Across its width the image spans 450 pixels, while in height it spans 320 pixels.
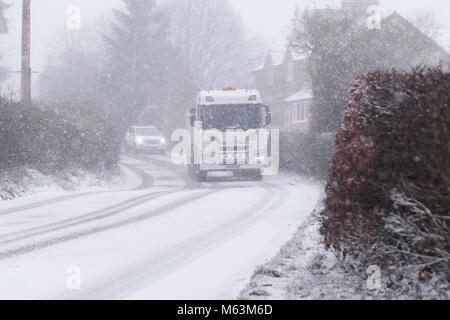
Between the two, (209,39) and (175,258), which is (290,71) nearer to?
(209,39)

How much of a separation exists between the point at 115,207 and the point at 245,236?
4.71 m

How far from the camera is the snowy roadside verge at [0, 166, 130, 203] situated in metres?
17.0

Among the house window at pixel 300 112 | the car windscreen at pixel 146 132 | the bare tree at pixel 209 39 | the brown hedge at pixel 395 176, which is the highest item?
the bare tree at pixel 209 39

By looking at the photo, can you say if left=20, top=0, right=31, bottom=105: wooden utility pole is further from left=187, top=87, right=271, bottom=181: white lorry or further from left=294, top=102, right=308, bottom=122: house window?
left=294, top=102, right=308, bottom=122: house window

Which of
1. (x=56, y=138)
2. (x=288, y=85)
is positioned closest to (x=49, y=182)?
(x=56, y=138)

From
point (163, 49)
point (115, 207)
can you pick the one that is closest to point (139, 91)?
point (163, 49)

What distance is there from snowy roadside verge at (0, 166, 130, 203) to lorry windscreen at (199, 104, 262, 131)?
4161 millimetres

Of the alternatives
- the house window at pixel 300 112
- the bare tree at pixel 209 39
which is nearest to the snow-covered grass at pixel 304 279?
the house window at pixel 300 112

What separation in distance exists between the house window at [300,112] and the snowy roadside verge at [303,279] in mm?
43187

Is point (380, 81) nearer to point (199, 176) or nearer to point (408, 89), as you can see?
point (408, 89)

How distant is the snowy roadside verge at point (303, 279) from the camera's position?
6.34 m

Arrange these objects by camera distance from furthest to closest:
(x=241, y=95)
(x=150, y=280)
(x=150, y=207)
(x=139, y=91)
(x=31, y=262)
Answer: (x=139, y=91)
(x=241, y=95)
(x=150, y=207)
(x=31, y=262)
(x=150, y=280)

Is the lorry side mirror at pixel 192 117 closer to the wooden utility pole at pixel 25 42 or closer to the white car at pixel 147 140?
the wooden utility pole at pixel 25 42
